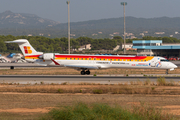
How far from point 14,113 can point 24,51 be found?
85.7 feet

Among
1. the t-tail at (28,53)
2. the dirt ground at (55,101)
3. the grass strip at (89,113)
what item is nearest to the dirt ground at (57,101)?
the dirt ground at (55,101)

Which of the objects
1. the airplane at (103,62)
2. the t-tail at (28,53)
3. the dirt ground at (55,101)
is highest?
the t-tail at (28,53)

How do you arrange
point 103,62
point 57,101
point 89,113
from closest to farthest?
point 89,113 < point 57,101 < point 103,62

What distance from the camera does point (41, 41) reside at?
164500 mm

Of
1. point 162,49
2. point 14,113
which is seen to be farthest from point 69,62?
point 162,49

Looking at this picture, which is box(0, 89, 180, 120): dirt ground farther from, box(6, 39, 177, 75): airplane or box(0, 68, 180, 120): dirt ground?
box(6, 39, 177, 75): airplane

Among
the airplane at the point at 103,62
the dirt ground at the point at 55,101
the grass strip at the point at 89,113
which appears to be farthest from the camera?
the airplane at the point at 103,62

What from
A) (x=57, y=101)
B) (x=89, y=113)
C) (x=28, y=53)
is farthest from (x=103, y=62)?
(x=89, y=113)

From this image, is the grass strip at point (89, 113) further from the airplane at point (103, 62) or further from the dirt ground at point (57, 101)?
the airplane at point (103, 62)

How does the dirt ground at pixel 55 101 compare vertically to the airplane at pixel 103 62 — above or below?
below

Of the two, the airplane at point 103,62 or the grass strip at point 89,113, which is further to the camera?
the airplane at point 103,62

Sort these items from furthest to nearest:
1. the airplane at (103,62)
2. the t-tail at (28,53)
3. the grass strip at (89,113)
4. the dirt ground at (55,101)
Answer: the t-tail at (28,53) → the airplane at (103,62) → the dirt ground at (55,101) → the grass strip at (89,113)

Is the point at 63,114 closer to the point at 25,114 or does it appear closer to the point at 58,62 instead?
the point at 25,114

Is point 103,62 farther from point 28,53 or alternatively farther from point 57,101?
point 57,101
